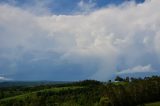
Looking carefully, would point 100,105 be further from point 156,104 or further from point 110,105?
point 156,104

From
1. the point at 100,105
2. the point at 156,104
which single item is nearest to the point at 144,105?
the point at 156,104

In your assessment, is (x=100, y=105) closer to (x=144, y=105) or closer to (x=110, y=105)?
(x=110, y=105)

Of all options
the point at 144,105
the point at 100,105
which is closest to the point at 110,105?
the point at 100,105

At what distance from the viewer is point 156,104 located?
652 feet

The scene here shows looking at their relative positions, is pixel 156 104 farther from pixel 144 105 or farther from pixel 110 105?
pixel 110 105

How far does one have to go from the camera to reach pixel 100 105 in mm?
197625

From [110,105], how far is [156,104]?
26.4 m

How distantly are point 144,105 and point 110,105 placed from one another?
19.4 m

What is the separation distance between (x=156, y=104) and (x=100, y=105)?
3229 cm

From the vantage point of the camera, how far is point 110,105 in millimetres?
199875

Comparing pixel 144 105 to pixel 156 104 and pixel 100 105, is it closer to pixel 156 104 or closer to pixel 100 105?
pixel 156 104

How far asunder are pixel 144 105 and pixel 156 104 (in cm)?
811

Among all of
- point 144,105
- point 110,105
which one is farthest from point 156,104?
point 110,105
